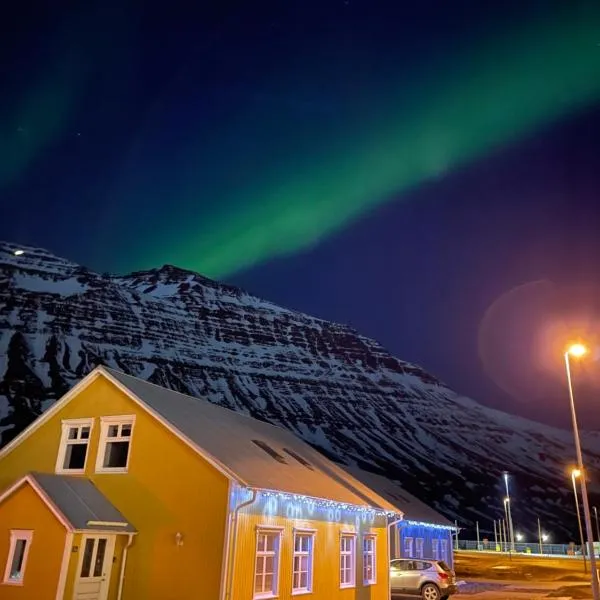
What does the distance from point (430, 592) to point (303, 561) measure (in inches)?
332

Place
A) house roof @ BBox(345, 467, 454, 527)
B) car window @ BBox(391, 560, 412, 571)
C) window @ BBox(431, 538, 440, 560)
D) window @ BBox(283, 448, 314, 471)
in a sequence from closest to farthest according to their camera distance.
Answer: window @ BBox(283, 448, 314, 471)
car window @ BBox(391, 560, 412, 571)
house roof @ BBox(345, 467, 454, 527)
window @ BBox(431, 538, 440, 560)

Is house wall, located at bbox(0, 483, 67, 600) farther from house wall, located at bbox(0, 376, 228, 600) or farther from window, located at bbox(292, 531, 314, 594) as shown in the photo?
window, located at bbox(292, 531, 314, 594)

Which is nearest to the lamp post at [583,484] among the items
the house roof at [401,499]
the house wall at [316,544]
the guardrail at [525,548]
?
the house wall at [316,544]

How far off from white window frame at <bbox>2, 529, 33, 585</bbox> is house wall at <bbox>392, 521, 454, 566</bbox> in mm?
23049

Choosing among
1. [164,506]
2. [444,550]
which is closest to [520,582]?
[444,550]

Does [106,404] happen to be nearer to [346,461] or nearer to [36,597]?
[36,597]

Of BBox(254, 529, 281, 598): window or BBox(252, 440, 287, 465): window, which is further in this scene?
BBox(252, 440, 287, 465): window

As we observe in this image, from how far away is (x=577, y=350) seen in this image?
1877 cm

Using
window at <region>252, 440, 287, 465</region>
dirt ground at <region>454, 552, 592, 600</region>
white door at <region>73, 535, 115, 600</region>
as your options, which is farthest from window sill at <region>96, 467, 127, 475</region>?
dirt ground at <region>454, 552, 592, 600</region>

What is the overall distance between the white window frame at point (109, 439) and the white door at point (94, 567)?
2.23 meters

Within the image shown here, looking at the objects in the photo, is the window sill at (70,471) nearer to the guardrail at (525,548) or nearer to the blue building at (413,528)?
the blue building at (413,528)

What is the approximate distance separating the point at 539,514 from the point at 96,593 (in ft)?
593

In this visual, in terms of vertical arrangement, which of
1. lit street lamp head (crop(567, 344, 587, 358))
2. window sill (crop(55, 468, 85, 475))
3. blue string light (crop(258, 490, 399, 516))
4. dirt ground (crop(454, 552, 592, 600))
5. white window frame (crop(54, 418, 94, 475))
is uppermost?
lit street lamp head (crop(567, 344, 587, 358))

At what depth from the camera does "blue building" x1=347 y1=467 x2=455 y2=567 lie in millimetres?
36000
